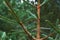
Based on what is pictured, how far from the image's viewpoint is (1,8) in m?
4.66

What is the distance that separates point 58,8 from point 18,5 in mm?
2020

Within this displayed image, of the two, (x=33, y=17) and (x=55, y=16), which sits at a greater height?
(x=33, y=17)

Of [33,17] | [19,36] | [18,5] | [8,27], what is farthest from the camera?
[8,27]

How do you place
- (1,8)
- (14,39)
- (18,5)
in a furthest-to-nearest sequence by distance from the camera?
(1,8) → (18,5) → (14,39)

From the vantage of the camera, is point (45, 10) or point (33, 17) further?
point (45, 10)

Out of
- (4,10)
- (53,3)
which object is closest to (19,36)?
(4,10)

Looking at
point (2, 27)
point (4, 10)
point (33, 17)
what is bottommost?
point (2, 27)

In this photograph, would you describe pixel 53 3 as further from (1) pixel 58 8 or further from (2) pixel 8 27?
(2) pixel 8 27

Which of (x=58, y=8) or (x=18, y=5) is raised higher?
(x=18, y=5)

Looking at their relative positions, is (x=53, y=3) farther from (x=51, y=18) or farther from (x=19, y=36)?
(x=19, y=36)

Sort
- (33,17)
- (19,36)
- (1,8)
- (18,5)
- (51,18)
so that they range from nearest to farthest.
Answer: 1. (33,17)
2. (19,36)
3. (18,5)
4. (1,8)
5. (51,18)

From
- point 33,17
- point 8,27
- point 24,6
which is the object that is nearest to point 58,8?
point 8,27

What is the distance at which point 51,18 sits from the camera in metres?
5.67

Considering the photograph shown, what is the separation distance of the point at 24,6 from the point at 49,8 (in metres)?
1.94
